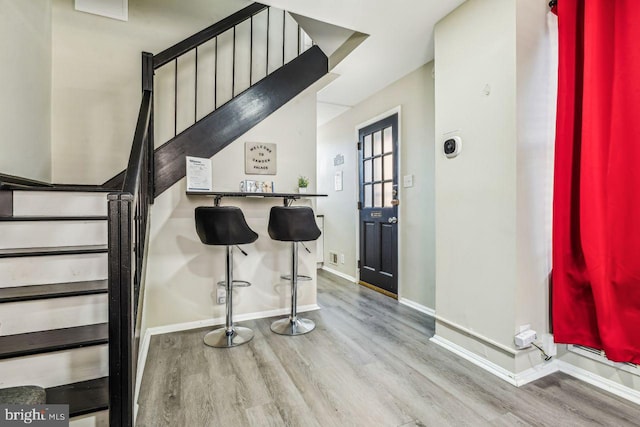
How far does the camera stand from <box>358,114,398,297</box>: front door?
363cm

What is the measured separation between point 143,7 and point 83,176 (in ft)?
5.24

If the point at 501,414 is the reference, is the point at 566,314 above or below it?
above

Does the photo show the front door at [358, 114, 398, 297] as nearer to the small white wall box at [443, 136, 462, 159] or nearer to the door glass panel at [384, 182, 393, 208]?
the door glass panel at [384, 182, 393, 208]

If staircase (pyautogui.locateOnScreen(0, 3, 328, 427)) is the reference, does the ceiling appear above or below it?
above

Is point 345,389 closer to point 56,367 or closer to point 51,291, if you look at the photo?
point 56,367

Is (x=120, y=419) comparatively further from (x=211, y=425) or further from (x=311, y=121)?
(x=311, y=121)

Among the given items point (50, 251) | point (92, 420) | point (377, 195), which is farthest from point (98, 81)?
point (377, 195)

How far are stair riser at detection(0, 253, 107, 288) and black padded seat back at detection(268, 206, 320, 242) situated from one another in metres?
1.19

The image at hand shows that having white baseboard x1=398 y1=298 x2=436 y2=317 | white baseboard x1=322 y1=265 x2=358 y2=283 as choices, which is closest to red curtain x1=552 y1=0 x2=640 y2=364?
white baseboard x1=398 y1=298 x2=436 y2=317

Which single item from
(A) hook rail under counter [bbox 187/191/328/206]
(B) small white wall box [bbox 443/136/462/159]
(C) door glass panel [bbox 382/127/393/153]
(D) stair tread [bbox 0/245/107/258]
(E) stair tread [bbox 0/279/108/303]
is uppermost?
(C) door glass panel [bbox 382/127/393/153]

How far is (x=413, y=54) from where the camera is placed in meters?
2.95

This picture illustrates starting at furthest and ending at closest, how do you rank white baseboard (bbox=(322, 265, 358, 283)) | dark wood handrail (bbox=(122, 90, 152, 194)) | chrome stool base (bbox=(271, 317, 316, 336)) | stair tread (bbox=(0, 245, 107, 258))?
white baseboard (bbox=(322, 265, 358, 283)) → chrome stool base (bbox=(271, 317, 316, 336)) → stair tread (bbox=(0, 245, 107, 258)) → dark wood handrail (bbox=(122, 90, 152, 194))

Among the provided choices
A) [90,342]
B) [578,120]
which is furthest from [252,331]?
[578,120]

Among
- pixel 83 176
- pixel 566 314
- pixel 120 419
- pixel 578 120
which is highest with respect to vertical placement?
pixel 578 120
